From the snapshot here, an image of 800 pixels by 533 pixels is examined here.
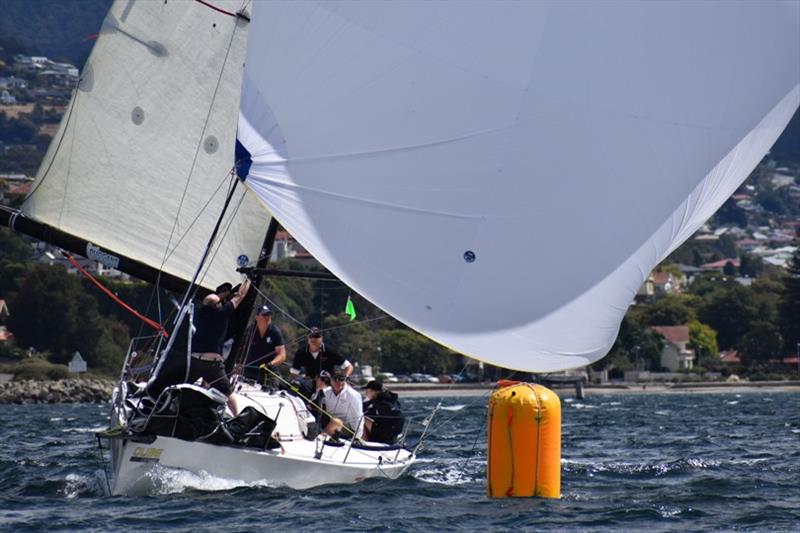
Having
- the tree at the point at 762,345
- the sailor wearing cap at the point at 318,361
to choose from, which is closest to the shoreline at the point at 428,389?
the tree at the point at 762,345

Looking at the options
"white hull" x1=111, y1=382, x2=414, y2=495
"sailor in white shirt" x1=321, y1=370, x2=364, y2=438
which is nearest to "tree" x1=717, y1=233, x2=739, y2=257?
"sailor in white shirt" x1=321, y1=370, x2=364, y2=438

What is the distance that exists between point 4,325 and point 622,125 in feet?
206

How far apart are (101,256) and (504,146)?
7.08 meters

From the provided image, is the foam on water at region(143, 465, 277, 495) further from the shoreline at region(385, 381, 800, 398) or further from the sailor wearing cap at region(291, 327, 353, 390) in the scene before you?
the shoreline at region(385, 381, 800, 398)

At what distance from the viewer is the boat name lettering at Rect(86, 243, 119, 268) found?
2022 cm

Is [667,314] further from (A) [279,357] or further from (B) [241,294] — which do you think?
(B) [241,294]

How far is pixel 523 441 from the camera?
48.8 ft

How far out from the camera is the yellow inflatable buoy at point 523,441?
584 inches

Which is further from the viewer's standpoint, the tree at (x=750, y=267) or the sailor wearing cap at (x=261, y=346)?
the tree at (x=750, y=267)

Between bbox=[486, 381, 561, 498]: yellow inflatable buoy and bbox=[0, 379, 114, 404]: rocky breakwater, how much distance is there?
44.9m

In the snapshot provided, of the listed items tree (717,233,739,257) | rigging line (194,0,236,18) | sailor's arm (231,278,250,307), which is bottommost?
sailor's arm (231,278,250,307)

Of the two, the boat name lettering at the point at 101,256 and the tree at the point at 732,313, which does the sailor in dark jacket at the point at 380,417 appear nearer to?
the boat name lettering at the point at 101,256

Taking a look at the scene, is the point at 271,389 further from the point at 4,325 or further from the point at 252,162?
the point at 4,325

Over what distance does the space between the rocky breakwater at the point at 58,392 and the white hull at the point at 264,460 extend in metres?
42.7
